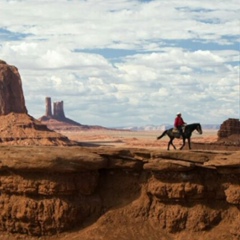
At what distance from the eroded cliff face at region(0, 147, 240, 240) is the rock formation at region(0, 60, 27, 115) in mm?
74875

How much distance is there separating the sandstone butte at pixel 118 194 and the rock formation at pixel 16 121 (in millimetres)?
57438

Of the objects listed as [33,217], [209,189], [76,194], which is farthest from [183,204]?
[33,217]

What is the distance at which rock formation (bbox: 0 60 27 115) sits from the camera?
3767 inches

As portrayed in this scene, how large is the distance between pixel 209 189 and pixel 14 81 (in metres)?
81.5

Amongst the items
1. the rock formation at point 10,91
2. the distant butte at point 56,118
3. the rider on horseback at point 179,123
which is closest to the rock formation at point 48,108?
the distant butte at point 56,118

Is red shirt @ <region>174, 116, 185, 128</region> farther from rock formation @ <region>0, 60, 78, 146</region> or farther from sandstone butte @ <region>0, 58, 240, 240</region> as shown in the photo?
rock formation @ <region>0, 60, 78, 146</region>

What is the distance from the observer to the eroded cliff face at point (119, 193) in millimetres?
20297

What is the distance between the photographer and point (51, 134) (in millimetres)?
89125

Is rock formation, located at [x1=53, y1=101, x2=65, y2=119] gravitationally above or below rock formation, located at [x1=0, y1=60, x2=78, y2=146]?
above

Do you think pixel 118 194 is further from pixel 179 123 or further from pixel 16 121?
pixel 16 121

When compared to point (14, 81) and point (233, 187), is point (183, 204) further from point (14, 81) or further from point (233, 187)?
point (14, 81)

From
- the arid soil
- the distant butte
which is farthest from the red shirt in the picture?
the distant butte

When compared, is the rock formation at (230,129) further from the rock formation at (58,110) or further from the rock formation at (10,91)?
the rock formation at (58,110)

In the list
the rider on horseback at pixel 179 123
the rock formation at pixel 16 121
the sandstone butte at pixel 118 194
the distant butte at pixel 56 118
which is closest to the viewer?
the sandstone butte at pixel 118 194
